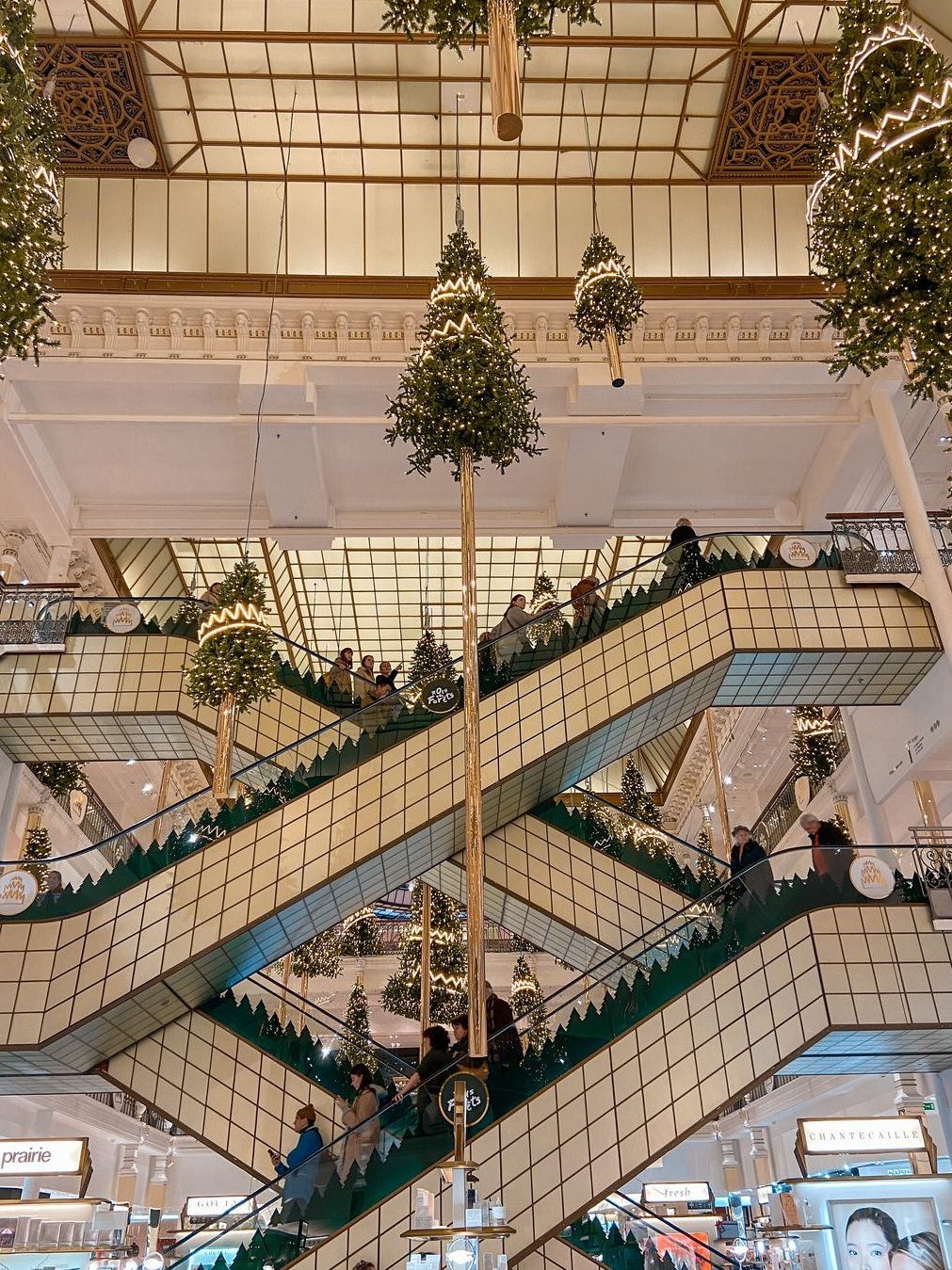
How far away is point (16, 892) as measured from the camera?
35.8ft

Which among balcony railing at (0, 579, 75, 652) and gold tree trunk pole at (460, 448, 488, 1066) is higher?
balcony railing at (0, 579, 75, 652)

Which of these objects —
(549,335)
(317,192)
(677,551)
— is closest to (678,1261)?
(677,551)

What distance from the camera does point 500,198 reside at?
1479 cm

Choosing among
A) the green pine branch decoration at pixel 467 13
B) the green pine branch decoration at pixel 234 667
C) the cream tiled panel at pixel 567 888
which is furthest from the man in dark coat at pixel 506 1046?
the green pine branch decoration at pixel 467 13

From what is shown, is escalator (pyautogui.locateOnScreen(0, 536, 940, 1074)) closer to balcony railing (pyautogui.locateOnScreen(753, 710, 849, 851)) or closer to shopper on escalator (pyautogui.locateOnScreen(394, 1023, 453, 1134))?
shopper on escalator (pyautogui.locateOnScreen(394, 1023, 453, 1134))

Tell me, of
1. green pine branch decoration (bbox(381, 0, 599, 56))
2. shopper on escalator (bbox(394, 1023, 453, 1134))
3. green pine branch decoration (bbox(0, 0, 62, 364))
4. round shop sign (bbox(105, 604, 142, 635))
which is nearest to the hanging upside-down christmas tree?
shopper on escalator (bbox(394, 1023, 453, 1134))

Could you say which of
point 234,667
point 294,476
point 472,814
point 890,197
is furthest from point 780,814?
point 890,197

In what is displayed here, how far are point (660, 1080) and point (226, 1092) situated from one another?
4.74 meters

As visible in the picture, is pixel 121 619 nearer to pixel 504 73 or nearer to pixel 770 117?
pixel 504 73

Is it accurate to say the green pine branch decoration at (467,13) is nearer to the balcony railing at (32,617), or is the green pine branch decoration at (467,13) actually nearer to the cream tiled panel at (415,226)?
the cream tiled panel at (415,226)

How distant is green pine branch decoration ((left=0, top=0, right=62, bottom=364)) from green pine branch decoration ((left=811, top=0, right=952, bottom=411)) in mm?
4553

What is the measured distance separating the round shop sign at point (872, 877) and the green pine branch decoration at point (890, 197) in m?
5.44

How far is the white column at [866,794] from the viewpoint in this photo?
14.7 metres

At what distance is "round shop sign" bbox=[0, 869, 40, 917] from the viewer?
425 inches
